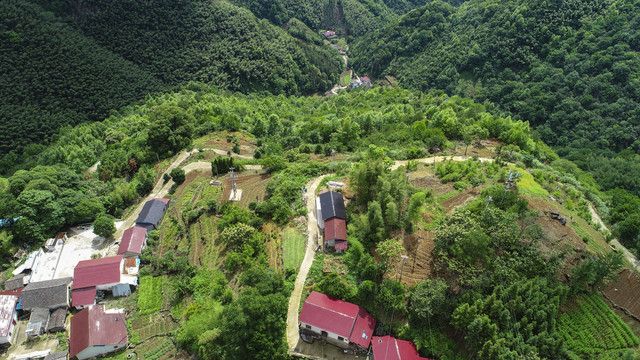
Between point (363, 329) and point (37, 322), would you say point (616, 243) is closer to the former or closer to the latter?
point (363, 329)

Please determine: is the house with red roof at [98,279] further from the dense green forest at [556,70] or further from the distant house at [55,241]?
the dense green forest at [556,70]

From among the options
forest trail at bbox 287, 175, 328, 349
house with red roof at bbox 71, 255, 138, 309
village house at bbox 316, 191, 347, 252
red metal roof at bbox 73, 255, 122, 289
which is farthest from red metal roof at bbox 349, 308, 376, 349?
red metal roof at bbox 73, 255, 122, 289

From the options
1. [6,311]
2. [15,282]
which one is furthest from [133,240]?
[6,311]

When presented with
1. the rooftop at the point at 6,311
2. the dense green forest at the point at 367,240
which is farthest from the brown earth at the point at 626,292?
the rooftop at the point at 6,311

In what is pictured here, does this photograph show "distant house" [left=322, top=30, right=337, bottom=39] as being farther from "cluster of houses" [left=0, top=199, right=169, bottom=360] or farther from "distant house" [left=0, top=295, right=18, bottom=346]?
"distant house" [left=0, top=295, right=18, bottom=346]

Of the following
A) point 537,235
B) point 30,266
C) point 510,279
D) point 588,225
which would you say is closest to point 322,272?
point 510,279

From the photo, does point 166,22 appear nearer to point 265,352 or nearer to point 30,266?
point 30,266
